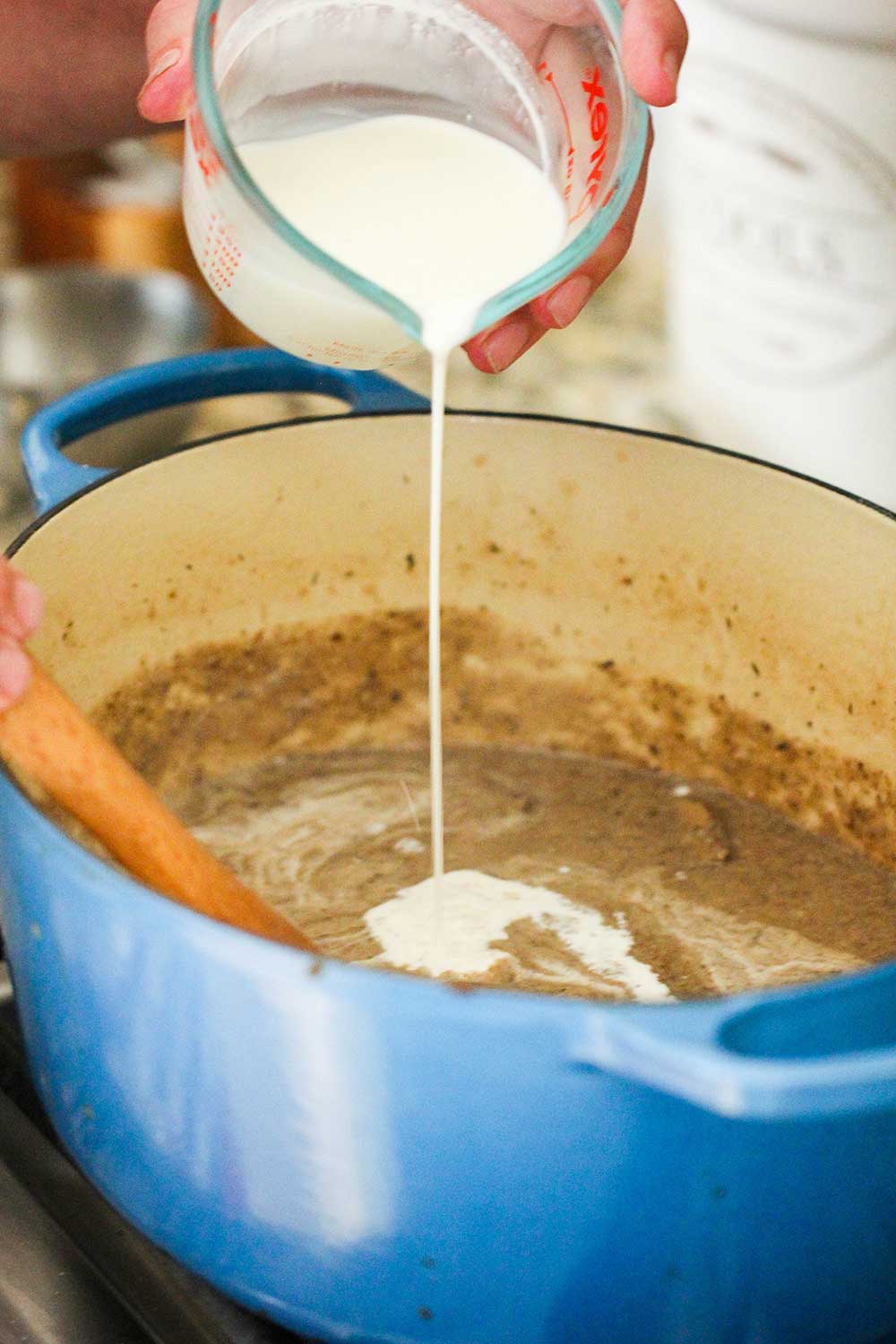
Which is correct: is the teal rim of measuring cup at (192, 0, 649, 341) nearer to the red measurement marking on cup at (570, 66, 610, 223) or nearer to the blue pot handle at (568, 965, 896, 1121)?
the red measurement marking on cup at (570, 66, 610, 223)

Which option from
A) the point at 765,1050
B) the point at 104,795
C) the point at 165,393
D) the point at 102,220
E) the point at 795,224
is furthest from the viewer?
the point at 102,220

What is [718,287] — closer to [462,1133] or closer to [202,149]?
[202,149]

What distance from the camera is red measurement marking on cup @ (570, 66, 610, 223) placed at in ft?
2.22

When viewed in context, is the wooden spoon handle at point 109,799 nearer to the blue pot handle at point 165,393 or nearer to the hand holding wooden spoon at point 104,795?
the hand holding wooden spoon at point 104,795

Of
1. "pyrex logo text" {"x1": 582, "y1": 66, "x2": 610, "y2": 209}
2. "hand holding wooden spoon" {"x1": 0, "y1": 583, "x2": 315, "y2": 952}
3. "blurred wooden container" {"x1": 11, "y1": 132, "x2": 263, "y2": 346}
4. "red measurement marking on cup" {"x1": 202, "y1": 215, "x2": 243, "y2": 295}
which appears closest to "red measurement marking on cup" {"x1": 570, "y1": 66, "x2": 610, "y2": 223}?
"pyrex logo text" {"x1": 582, "y1": 66, "x2": 610, "y2": 209}

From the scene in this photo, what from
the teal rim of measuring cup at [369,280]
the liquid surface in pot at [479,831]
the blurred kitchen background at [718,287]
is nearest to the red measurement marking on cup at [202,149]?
the teal rim of measuring cup at [369,280]

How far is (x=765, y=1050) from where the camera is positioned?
469mm

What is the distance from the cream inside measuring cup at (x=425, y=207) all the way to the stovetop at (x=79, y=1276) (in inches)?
14.9

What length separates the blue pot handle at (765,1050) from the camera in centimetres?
43

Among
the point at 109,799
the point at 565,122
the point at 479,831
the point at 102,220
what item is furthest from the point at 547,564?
the point at 102,220

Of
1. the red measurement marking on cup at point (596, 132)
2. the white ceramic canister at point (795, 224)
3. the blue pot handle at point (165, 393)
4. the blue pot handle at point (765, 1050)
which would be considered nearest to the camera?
the blue pot handle at point (765, 1050)

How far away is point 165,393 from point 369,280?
0.30 metres

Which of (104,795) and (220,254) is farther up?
(220,254)

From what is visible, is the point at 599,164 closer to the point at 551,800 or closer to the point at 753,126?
the point at 551,800
